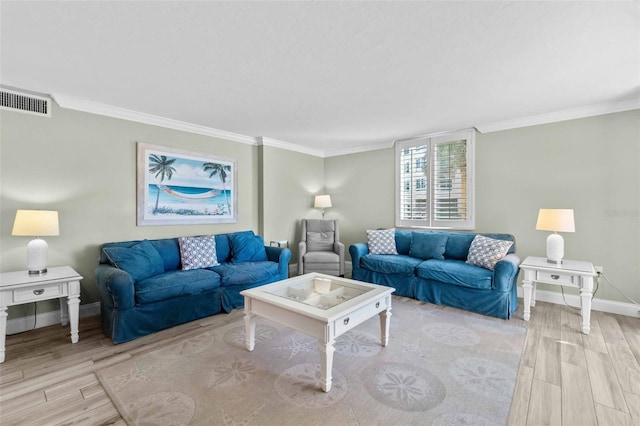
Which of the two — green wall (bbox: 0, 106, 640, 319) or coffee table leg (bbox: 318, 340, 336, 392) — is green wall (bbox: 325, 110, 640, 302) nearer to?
green wall (bbox: 0, 106, 640, 319)

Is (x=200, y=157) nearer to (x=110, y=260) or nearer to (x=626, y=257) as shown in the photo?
(x=110, y=260)

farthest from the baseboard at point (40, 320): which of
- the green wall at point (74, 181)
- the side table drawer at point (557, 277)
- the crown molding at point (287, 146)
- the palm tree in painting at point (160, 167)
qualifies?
the side table drawer at point (557, 277)

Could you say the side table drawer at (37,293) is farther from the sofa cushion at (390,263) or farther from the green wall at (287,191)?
the sofa cushion at (390,263)

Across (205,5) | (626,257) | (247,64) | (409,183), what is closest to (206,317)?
(247,64)

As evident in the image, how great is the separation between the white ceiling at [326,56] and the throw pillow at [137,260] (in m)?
1.64

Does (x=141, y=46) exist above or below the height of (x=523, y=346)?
above

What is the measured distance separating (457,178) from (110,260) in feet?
15.3

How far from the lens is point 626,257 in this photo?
3.32 m

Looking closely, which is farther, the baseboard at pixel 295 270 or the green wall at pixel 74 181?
the baseboard at pixel 295 270

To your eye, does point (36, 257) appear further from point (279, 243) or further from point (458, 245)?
point (458, 245)

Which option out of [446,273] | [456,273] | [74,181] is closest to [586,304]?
[456,273]

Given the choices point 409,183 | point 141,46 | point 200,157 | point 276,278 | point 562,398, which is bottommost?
point 562,398

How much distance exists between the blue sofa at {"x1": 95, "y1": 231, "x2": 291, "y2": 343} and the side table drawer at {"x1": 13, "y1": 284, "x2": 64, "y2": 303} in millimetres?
316

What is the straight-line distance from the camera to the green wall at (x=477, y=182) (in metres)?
2.97
